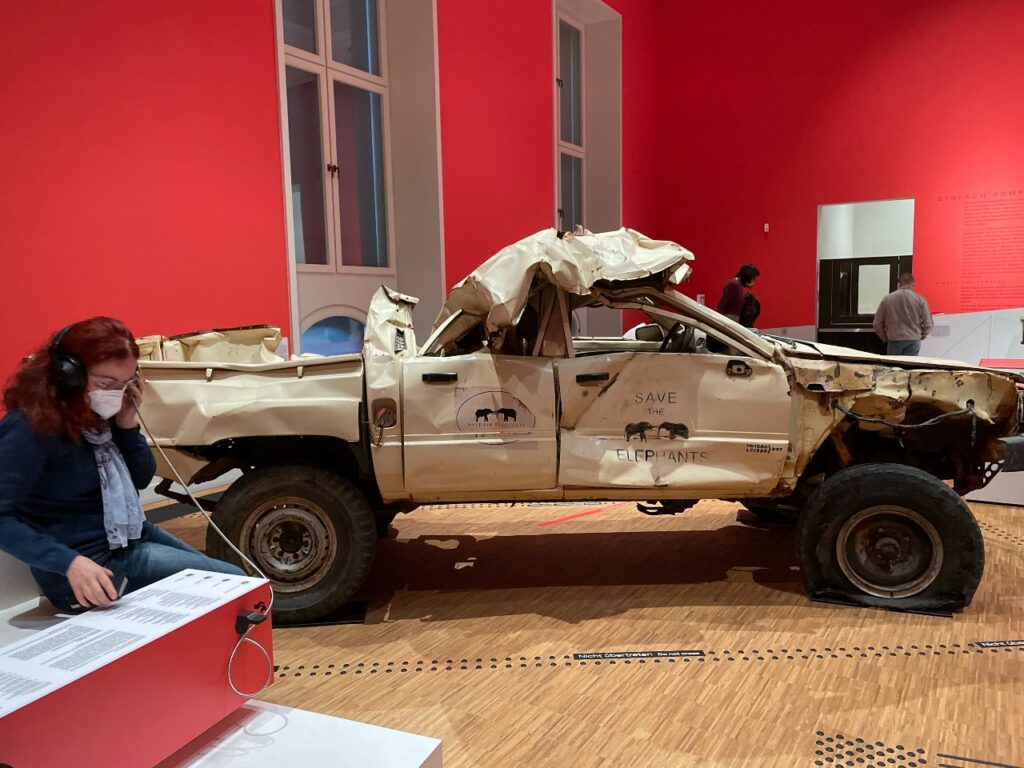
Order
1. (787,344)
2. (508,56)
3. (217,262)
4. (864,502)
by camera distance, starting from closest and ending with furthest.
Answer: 1. (864,502)
2. (787,344)
3. (217,262)
4. (508,56)

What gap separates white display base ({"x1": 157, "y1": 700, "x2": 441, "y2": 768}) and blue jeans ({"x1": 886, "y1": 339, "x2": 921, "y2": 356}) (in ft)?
33.8

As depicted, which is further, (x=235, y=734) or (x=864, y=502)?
(x=864, y=502)

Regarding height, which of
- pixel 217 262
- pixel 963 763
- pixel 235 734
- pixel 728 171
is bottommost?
pixel 963 763

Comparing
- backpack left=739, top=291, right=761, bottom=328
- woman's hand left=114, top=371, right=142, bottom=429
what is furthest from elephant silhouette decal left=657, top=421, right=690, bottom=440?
backpack left=739, top=291, right=761, bottom=328

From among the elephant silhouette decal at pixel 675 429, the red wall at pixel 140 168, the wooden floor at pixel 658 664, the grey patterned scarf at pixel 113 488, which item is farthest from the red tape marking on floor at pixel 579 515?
the grey patterned scarf at pixel 113 488

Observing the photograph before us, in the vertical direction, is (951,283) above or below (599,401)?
above

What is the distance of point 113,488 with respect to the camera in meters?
2.81

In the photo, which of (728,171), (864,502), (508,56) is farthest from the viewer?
(728,171)

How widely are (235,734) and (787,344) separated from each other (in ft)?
11.4

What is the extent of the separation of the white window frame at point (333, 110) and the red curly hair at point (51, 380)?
5.19 m

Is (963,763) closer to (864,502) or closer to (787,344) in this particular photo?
(864,502)

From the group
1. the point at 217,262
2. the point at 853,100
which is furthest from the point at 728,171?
the point at 217,262

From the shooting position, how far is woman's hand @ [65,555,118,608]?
7.71 feet

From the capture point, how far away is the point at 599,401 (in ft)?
13.5
